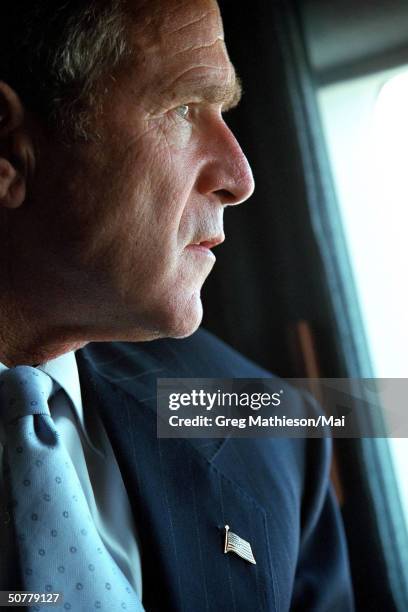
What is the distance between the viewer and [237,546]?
2.58ft

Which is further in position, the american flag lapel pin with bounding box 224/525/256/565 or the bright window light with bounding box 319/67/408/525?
the bright window light with bounding box 319/67/408/525

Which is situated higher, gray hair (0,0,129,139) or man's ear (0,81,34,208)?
gray hair (0,0,129,139)

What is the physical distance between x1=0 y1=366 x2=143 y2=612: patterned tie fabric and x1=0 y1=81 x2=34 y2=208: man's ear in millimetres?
212

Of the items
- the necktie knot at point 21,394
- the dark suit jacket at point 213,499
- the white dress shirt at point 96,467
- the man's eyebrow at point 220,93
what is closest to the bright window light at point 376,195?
the dark suit jacket at point 213,499

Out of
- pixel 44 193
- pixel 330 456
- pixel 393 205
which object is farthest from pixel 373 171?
pixel 44 193

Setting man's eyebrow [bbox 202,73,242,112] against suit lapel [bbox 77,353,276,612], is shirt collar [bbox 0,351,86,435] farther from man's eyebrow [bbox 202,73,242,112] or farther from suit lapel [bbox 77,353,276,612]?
man's eyebrow [bbox 202,73,242,112]

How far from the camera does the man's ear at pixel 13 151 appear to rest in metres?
0.75

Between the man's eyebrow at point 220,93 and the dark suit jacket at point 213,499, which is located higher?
the man's eyebrow at point 220,93

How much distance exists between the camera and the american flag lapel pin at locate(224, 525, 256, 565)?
778mm

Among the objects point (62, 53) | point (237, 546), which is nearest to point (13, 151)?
point (62, 53)

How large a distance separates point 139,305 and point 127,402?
147 millimetres

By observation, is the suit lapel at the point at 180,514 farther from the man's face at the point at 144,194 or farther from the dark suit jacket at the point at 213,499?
the man's face at the point at 144,194

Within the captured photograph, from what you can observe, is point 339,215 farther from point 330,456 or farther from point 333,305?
point 330,456

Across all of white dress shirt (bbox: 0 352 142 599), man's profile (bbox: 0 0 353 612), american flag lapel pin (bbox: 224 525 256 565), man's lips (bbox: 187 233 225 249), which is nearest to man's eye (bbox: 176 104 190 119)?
man's profile (bbox: 0 0 353 612)
